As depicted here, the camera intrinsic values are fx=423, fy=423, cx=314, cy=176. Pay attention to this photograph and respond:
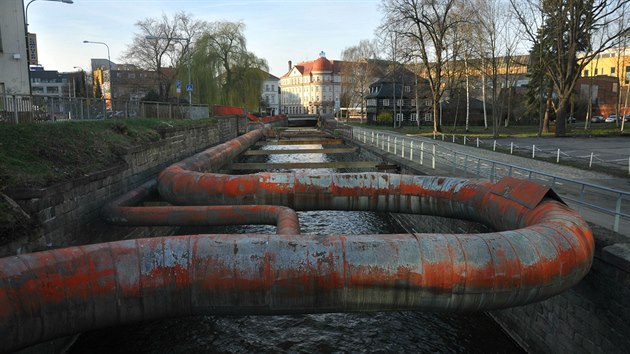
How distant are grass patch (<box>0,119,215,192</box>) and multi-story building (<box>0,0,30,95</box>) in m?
12.8

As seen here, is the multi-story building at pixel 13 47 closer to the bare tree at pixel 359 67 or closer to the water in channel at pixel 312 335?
the water in channel at pixel 312 335

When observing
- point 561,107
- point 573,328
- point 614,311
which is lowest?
point 573,328

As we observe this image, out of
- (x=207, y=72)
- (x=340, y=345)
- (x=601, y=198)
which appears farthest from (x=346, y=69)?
(x=340, y=345)

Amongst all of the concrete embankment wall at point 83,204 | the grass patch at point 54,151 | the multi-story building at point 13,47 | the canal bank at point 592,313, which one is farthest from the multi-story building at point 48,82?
the canal bank at point 592,313

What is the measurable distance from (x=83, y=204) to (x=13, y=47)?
61.5 feet

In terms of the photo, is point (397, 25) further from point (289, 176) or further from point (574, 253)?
point (574, 253)

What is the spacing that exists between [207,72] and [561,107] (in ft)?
118

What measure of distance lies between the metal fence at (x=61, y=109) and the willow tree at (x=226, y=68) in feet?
87.5

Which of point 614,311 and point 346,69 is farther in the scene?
point 346,69

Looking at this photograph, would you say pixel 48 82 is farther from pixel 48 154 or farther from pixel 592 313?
pixel 592 313

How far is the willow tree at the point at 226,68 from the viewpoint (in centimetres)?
4819

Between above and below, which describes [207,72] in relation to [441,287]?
above

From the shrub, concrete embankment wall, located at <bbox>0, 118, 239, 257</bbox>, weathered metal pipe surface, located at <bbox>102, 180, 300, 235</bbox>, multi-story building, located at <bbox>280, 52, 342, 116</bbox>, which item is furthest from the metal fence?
multi-story building, located at <bbox>280, 52, 342, 116</bbox>

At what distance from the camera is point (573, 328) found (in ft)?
21.1
